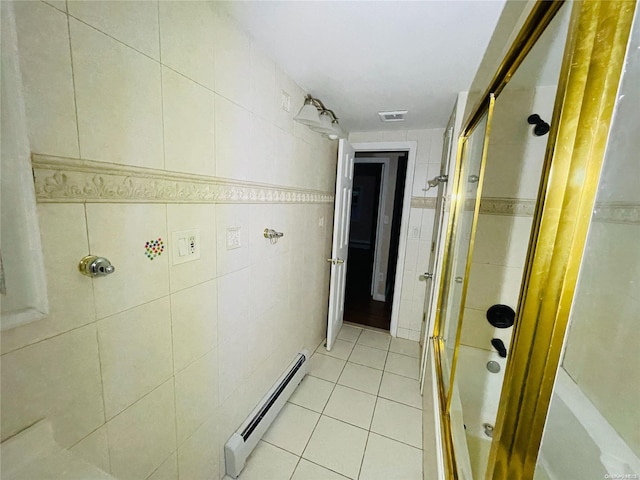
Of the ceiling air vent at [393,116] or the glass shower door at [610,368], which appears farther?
the ceiling air vent at [393,116]

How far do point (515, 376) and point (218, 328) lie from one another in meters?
1.09

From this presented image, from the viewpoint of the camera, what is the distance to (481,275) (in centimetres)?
Answer: 156

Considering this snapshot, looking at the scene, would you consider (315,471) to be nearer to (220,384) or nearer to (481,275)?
(220,384)

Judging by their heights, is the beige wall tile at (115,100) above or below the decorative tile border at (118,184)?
above

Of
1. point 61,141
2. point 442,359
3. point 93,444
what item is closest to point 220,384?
point 93,444

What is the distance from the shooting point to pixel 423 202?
2.43m

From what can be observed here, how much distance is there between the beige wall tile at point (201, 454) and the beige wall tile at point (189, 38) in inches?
58.0

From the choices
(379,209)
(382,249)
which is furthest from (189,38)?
(382,249)

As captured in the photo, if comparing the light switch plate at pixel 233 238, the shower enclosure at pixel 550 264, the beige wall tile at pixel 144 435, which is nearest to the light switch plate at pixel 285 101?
the light switch plate at pixel 233 238

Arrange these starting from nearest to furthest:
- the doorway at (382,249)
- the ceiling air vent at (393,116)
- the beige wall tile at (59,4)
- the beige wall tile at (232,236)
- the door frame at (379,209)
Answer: the beige wall tile at (59,4) < the beige wall tile at (232,236) < the ceiling air vent at (393,116) < the doorway at (382,249) < the door frame at (379,209)

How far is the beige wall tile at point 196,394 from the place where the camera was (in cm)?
98

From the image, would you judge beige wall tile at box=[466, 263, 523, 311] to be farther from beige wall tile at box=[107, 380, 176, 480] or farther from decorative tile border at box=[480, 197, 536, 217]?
beige wall tile at box=[107, 380, 176, 480]

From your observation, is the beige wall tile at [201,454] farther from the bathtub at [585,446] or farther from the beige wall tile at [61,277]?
the bathtub at [585,446]

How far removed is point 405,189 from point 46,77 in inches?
96.1
